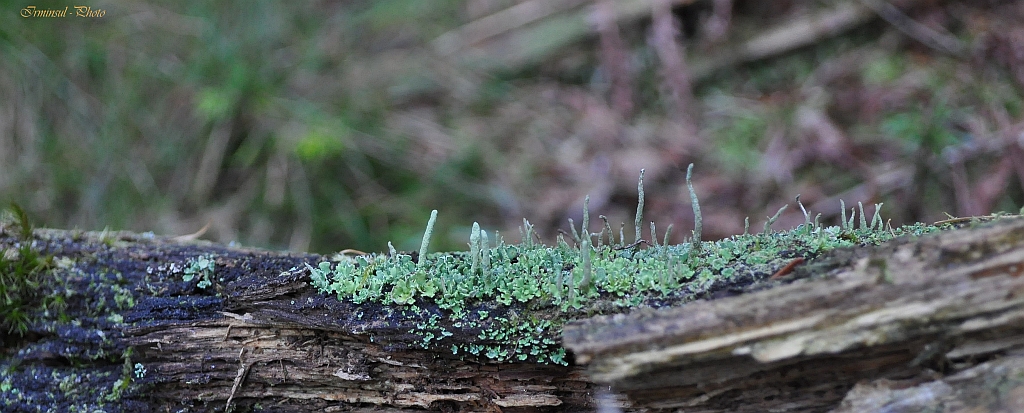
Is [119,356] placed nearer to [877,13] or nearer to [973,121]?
[973,121]

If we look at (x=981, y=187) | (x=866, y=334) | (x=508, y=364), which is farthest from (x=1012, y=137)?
(x=508, y=364)

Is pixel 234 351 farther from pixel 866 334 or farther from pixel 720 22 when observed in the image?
pixel 720 22

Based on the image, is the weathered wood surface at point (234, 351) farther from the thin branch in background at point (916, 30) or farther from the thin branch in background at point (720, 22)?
the thin branch in background at point (916, 30)

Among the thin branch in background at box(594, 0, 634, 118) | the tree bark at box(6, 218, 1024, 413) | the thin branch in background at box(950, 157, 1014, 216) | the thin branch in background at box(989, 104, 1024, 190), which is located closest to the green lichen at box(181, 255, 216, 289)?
the tree bark at box(6, 218, 1024, 413)

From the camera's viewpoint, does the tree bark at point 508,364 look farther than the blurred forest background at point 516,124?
No

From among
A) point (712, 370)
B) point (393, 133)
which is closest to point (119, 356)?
point (712, 370)

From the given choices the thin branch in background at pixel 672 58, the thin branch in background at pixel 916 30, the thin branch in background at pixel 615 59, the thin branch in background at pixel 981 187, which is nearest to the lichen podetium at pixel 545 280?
the thin branch in background at pixel 981 187
